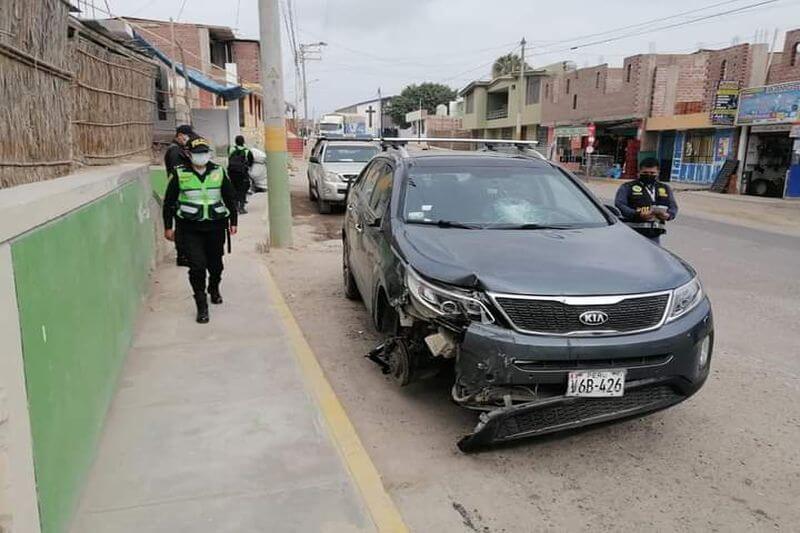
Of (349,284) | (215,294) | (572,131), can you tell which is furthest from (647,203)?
(572,131)

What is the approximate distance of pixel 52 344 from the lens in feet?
8.27

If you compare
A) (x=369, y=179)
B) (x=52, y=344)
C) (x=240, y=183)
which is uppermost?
(x=369, y=179)

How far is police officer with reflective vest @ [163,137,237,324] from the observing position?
5.55 metres

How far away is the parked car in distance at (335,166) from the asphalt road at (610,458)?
27.2 feet

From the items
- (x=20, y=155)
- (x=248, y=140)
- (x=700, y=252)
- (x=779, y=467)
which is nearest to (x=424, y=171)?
(x=20, y=155)

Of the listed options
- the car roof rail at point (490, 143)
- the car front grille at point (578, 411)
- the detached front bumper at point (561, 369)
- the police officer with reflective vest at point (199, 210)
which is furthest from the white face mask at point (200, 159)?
the car front grille at point (578, 411)

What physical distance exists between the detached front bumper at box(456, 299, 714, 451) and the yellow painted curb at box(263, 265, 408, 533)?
59cm

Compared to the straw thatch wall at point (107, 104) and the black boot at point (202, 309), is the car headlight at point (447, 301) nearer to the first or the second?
the black boot at point (202, 309)

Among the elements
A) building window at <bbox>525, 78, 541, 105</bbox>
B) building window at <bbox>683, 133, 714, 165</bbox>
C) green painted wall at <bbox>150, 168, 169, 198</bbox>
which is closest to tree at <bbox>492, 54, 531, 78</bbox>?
building window at <bbox>525, 78, 541, 105</bbox>

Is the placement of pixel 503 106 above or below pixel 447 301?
above

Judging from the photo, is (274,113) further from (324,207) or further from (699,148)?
(699,148)

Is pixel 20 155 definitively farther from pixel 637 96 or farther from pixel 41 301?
pixel 637 96

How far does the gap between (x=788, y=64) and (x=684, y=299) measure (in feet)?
78.9

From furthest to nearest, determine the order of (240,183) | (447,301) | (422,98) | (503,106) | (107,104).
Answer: (422,98) < (503,106) < (240,183) < (107,104) < (447,301)
